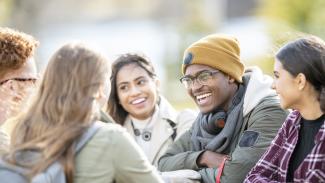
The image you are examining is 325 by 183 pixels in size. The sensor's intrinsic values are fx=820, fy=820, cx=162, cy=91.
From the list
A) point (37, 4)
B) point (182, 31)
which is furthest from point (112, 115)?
point (37, 4)

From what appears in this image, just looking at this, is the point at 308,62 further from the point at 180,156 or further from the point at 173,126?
the point at 173,126

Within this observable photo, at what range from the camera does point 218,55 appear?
5289mm

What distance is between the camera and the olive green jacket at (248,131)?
4.93 m

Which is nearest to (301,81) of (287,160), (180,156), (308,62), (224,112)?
(308,62)

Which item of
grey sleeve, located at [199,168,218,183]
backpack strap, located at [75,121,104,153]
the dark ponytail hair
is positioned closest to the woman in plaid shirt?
the dark ponytail hair

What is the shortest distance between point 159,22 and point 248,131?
2880cm

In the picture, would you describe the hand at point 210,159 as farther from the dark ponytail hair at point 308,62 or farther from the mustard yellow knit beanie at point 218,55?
the dark ponytail hair at point 308,62

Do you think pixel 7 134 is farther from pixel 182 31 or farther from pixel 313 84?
pixel 182 31

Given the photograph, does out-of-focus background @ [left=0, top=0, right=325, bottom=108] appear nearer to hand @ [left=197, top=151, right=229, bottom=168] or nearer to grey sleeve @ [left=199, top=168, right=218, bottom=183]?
hand @ [left=197, top=151, right=229, bottom=168]

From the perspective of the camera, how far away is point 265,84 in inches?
205

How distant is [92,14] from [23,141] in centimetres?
3342

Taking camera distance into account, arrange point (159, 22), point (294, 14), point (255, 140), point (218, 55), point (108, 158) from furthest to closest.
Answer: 1. point (159, 22)
2. point (294, 14)
3. point (218, 55)
4. point (255, 140)
5. point (108, 158)

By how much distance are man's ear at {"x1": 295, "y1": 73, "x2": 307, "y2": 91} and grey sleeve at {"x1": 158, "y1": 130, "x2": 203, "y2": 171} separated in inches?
43.6

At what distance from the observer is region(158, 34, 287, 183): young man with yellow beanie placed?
4996 millimetres
